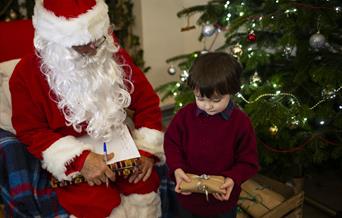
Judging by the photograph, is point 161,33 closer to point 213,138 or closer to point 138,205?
point 138,205

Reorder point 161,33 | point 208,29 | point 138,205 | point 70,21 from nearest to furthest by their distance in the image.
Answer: point 70,21, point 138,205, point 208,29, point 161,33

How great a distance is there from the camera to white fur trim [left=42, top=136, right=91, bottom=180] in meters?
1.35

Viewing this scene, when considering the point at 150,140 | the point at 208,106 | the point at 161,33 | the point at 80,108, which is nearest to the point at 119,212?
the point at 150,140

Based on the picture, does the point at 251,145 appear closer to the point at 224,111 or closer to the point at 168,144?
the point at 224,111

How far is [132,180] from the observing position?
56.2 inches

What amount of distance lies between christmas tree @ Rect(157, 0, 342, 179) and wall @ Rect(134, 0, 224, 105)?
92cm

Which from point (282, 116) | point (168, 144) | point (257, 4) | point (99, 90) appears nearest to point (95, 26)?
point (99, 90)

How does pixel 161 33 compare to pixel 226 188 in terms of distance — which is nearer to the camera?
pixel 226 188

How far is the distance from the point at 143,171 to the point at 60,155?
1.05 feet

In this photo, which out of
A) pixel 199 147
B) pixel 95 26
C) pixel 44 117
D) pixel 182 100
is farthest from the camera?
pixel 182 100

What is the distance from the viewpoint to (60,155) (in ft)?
4.46

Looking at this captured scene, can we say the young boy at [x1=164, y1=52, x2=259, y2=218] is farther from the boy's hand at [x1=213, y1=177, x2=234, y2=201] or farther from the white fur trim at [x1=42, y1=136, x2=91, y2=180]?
the white fur trim at [x1=42, y1=136, x2=91, y2=180]

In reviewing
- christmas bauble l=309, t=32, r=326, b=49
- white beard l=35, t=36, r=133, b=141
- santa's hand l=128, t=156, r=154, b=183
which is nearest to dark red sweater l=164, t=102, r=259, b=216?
santa's hand l=128, t=156, r=154, b=183

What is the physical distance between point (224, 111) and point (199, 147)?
14 cm
